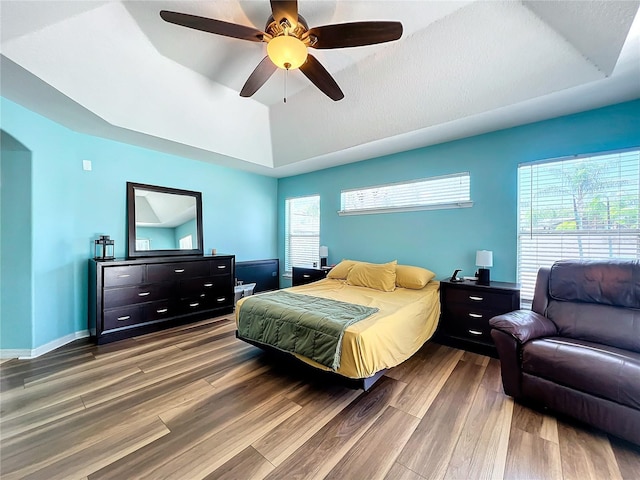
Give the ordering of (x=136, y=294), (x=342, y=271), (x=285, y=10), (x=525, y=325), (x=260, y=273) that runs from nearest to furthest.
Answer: (x=285, y=10)
(x=525, y=325)
(x=136, y=294)
(x=342, y=271)
(x=260, y=273)

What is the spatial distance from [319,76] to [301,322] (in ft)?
7.07

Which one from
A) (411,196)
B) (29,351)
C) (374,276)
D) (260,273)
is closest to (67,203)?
(29,351)

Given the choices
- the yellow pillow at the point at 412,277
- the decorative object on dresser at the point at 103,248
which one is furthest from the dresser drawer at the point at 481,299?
the decorative object on dresser at the point at 103,248

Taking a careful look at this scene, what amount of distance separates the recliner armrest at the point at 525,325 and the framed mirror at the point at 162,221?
422 centimetres

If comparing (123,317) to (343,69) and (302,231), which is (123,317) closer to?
(302,231)

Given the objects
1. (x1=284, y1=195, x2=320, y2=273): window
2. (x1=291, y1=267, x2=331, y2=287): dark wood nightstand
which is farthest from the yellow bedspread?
(x1=284, y1=195, x2=320, y2=273): window

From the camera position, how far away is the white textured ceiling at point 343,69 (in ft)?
6.51

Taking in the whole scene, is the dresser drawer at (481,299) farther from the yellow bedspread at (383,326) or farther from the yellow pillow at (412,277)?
the yellow pillow at (412,277)

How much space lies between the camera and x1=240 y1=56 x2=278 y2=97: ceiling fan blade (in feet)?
7.10

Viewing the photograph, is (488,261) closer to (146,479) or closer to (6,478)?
(146,479)

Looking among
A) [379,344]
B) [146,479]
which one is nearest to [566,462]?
[379,344]

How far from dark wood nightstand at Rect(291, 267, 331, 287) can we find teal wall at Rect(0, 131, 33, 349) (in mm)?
3369

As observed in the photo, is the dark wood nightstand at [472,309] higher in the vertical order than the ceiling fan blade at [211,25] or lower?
lower

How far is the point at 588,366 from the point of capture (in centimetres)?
169
